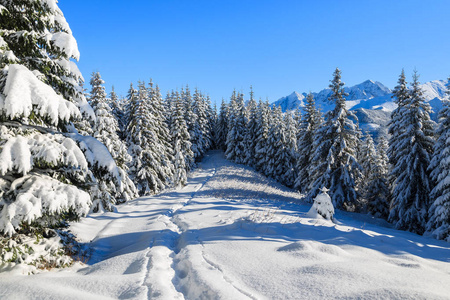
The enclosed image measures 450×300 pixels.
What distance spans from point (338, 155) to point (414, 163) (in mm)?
5883

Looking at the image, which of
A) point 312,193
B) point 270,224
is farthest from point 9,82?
point 312,193

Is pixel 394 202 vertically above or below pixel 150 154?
below

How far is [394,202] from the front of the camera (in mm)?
21672

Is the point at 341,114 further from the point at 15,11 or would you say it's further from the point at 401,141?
the point at 15,11

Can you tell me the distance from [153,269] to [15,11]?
690cm

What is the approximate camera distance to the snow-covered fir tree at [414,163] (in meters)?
20.2

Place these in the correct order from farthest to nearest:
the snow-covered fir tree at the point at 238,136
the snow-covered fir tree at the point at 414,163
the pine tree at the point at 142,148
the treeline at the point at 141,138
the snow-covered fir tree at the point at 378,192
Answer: the snow-covered fir tree at the point at 238,136, the snow-covered fir tree at the point at 378,192, the pine tree at the point at 142,148, the snow-covered fir tree at the point at 414,163, the treeline at the point at 141,138

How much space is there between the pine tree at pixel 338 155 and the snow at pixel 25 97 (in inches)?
919

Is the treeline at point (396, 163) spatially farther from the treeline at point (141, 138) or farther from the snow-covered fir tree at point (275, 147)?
the treeline at point (141, 138)

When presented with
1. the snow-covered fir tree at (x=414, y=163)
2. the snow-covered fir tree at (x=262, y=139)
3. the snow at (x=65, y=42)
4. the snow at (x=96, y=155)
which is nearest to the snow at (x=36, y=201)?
the snow at (x=96, y=155)

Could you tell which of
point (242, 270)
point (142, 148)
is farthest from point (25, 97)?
point (142, 148)

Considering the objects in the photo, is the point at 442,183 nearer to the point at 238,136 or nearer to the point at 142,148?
the point at 142,148

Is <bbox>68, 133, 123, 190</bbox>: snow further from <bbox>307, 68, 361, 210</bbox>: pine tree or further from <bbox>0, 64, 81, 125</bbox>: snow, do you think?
<bbox>307, 68, 361, 210</bbox>: pine tree

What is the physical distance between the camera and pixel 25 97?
4426 mm
